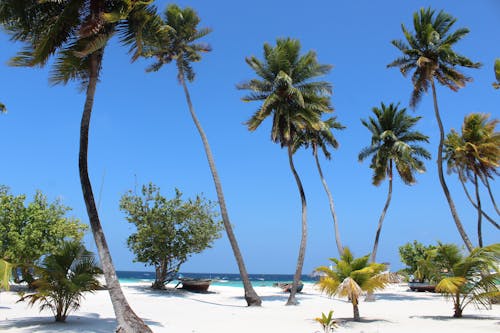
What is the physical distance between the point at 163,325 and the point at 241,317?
11.9 ft

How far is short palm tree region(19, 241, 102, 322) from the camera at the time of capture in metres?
11.2

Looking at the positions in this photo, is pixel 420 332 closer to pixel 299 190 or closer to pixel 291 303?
pixel 291 303

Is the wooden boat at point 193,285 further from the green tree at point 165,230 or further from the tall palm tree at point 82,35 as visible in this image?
the tall palm tree at point 82,35

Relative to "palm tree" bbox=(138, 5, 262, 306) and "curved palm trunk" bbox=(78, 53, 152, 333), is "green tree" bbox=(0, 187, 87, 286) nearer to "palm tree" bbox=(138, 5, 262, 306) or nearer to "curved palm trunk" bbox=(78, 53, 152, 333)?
"palm tree" bbox=(138, 5, 262, 306)

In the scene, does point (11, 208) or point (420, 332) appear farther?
point (11, 208)

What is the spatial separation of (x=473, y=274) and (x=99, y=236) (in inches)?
466

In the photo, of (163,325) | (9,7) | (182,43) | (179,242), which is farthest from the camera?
(179,242)

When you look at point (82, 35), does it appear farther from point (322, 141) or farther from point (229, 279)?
point (229, 279)

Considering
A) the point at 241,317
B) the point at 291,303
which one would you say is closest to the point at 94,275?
the point at 241,317

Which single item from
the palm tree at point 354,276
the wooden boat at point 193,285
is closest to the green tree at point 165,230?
the wooden boat at point 193,285

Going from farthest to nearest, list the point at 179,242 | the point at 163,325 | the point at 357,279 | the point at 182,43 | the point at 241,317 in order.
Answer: the point at 179,242 < the point at 182,43 < the point at 241,317 < the point at 357,279 < the point at 163,325

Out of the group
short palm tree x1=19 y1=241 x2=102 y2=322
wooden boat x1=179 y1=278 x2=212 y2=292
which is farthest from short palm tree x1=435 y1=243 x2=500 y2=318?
wooden boat x1=179 y1=278 x2=212 y2=292

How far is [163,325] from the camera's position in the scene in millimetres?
11875

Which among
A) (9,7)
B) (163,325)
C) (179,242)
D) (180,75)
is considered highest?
(180,75)
